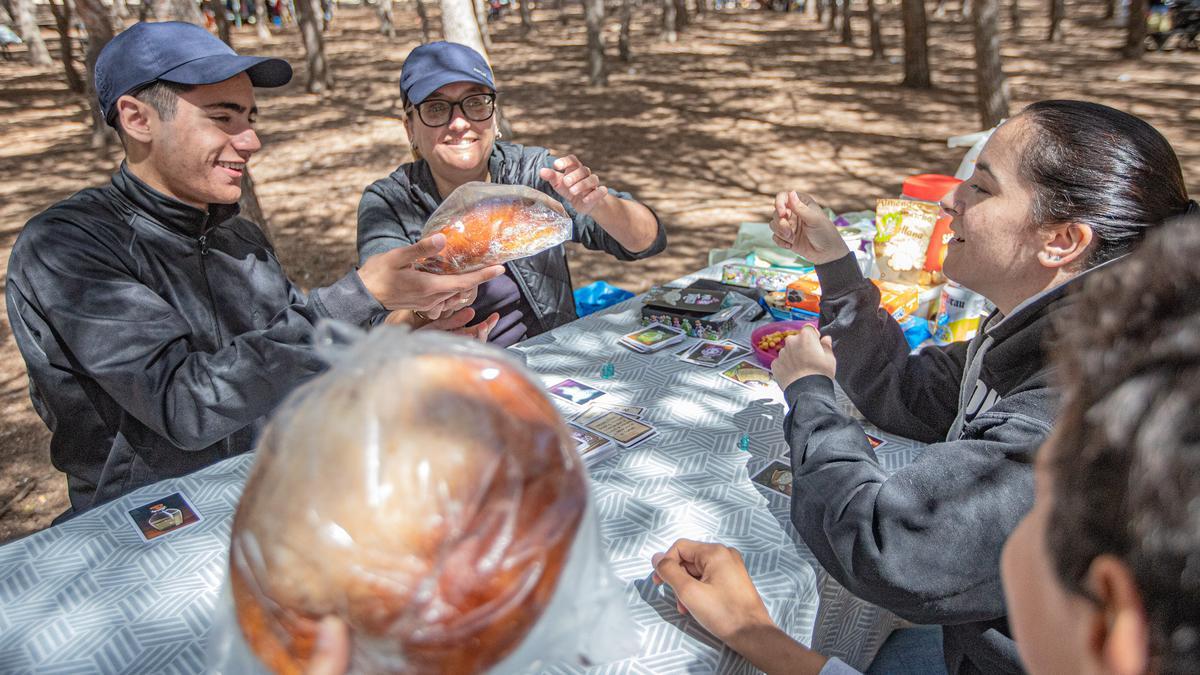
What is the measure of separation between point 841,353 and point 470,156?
1634mm

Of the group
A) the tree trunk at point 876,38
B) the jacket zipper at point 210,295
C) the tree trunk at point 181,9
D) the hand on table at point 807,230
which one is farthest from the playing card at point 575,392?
the tree trunk at point 876,38

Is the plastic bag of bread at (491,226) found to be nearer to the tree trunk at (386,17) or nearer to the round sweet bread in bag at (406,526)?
the round sweet bread in bag at (406,526)

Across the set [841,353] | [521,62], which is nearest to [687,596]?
[841,353]

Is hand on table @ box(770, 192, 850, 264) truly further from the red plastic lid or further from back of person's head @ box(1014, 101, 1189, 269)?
the red plastic lid

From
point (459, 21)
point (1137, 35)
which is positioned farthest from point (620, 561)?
point (1137, 35)

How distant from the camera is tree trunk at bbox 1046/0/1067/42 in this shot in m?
19.1

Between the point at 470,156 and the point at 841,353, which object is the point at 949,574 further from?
the point at 470,156

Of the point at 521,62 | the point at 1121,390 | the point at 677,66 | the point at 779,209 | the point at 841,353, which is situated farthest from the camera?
the point at 521,62

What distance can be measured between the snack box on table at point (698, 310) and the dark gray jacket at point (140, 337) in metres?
1.27

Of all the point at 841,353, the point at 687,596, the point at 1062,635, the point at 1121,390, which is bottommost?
the point at 687,596

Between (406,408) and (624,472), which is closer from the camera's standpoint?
(406,408)

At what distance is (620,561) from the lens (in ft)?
5.38

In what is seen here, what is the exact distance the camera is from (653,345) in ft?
8.82

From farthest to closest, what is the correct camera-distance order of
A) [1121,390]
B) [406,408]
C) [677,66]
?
[677,66]
[406,408]
[1121,390]
